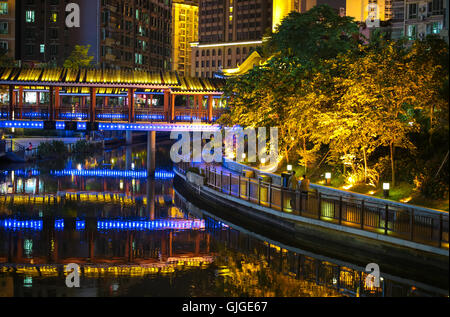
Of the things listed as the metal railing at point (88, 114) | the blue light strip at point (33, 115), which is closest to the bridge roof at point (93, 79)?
the metal railing at point (88, 114)

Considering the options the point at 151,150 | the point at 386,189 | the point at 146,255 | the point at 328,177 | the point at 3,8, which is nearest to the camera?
→ the point at 146,255

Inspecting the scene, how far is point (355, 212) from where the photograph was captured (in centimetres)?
2720

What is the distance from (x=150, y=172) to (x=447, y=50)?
32.0 meters

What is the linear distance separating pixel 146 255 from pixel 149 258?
2.16 ft

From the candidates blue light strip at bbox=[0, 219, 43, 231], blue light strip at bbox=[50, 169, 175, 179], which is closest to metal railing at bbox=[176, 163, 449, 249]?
blue light strip at bbox=[0, 219, 43, 231]

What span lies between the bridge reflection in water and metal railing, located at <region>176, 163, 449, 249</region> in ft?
5.96

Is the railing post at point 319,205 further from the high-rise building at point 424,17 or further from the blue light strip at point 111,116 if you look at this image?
the high-rise building at point 424,17

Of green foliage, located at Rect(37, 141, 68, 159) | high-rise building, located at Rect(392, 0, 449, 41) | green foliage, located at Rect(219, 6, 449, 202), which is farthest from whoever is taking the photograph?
green foliage, located at Rect(37, 141, 68, 159)

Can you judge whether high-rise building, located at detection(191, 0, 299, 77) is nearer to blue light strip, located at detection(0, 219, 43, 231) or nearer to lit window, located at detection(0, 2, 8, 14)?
lit window, located at detection(0, 2, 8, 14)

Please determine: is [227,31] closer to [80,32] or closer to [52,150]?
[80,32]

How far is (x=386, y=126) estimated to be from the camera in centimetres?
3316

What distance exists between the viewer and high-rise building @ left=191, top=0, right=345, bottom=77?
584 ft

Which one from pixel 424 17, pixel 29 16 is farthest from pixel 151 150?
pixel 29 16
